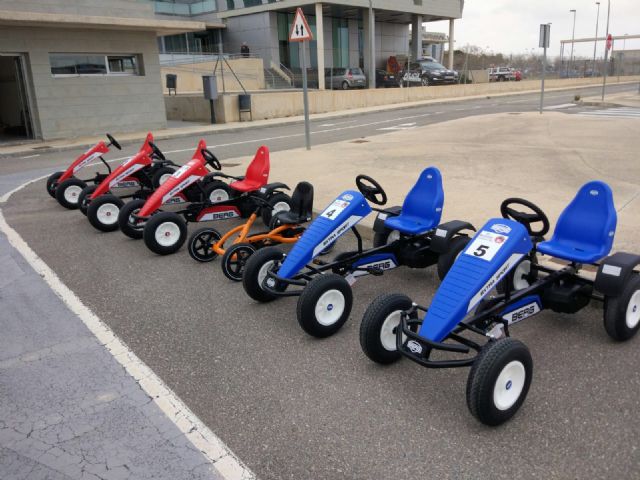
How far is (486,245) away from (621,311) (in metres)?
1.11

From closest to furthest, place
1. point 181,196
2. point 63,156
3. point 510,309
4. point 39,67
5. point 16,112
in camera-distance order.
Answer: point 510,309 < point 181,196 < point 63,156 < point 39,67 < point 16,112

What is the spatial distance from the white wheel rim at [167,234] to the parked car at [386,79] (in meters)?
37.8

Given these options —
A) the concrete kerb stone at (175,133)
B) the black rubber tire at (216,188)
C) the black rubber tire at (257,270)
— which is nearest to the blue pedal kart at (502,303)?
the black rubber tire at (257,270)

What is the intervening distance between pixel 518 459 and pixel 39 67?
19305 mm

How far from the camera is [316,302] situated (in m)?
4.12

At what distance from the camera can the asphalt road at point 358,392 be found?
289 centimetres

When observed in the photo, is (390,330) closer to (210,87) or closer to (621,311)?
(621,311)

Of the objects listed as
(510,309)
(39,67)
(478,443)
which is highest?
(39,67)

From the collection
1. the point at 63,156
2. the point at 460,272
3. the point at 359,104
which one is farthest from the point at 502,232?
the point at 359,104

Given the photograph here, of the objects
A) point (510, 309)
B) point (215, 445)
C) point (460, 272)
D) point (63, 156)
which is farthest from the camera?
point (63, 156)

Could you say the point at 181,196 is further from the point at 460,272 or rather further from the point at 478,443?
the point at 478,443

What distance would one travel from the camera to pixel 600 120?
1811 cm

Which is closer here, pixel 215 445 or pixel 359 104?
pixel 215 445

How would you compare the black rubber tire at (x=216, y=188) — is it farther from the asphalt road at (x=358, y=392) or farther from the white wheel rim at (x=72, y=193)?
the white wheel rim at (x=72, y=193)
